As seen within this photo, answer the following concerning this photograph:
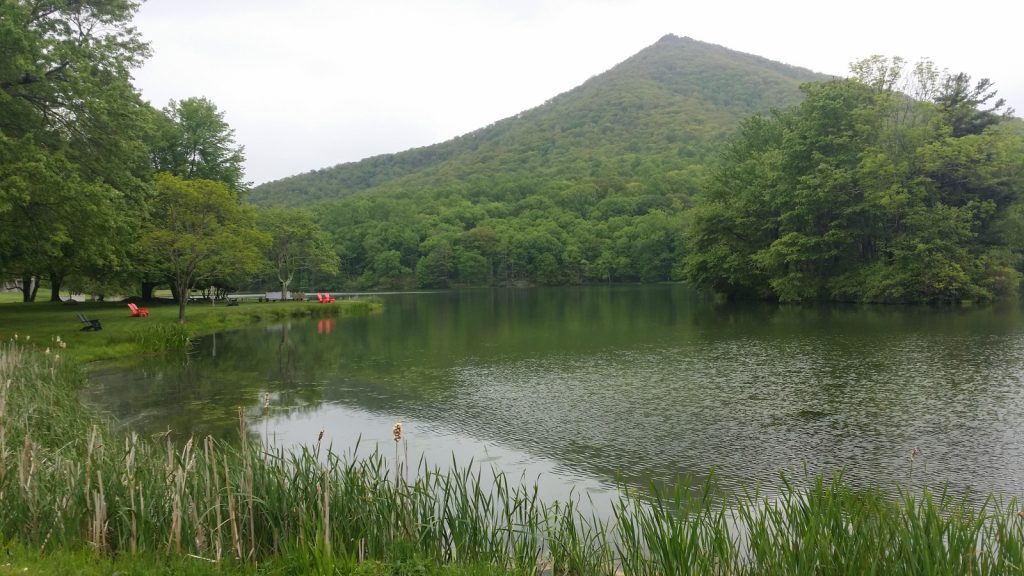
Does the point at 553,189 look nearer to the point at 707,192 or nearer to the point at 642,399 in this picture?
the point at 707,192

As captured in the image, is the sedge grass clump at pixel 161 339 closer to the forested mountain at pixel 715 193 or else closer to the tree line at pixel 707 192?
the tree line at pixel 707 192

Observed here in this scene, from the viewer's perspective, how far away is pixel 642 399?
48.6ft

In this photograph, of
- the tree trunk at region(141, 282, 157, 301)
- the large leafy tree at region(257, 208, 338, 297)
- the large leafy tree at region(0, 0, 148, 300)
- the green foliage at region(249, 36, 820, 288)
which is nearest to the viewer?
the large leafy tree at region(0, 0, 148, 300)

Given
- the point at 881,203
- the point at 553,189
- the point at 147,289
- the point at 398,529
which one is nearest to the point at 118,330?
the point at 398,529

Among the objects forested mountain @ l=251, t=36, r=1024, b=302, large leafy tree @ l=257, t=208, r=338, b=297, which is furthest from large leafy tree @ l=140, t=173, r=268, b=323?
forested mountain @ l=251, t=36, r=1024, b=302

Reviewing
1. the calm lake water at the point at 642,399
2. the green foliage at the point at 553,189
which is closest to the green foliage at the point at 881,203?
the calm lake water at the point at 642,399

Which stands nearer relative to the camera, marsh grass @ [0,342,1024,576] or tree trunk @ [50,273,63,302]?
marsh grass @ [0,342,1024,576]

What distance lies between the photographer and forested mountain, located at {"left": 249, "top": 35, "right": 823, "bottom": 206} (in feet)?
452

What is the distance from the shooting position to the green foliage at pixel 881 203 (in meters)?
43.4

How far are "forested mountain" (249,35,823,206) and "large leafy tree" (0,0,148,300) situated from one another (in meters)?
103

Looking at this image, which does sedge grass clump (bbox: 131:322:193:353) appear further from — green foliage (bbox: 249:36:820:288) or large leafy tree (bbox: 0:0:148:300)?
green foliage (bbox: 249:36:820:288)

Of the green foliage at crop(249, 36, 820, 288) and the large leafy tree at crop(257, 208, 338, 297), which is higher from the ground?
the green foliage at crop(249, 36, 820, 288)

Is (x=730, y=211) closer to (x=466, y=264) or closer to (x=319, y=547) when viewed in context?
(x=319, y=547)

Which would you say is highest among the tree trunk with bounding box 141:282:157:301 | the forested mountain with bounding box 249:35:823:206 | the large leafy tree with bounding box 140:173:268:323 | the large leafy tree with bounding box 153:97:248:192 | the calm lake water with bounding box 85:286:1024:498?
the forested mountain with bounding box 249:35:823:206
